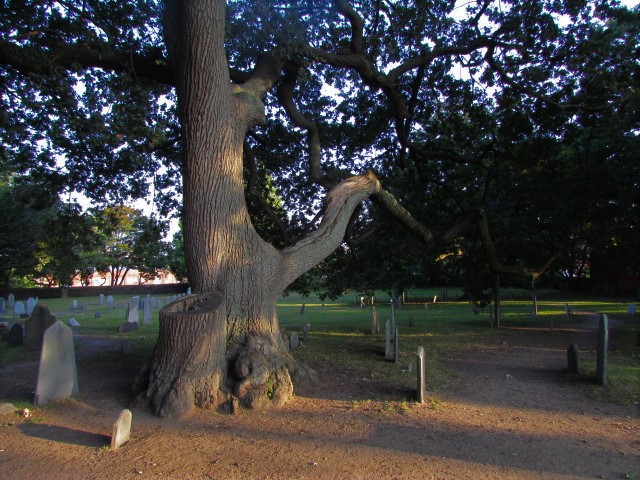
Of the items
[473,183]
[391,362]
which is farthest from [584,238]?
[391,362]

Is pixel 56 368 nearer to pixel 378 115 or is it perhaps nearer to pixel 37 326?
pixel 37 326

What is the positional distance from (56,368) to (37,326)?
580 centimetres

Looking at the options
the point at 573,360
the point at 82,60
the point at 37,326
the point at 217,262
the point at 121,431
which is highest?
the point at 82,60

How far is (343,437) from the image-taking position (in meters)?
5.32

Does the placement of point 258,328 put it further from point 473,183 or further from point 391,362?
point 473,183

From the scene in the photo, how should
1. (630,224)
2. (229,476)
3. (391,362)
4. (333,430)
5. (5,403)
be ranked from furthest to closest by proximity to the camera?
(630,224) → (391,362) → (5,403) → (333,430) → (229,476)

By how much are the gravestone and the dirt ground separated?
12.9 feet

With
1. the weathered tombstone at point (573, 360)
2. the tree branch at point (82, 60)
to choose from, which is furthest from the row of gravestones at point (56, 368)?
the weathered tombstone at point (573, 360)

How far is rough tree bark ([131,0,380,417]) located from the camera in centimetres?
634

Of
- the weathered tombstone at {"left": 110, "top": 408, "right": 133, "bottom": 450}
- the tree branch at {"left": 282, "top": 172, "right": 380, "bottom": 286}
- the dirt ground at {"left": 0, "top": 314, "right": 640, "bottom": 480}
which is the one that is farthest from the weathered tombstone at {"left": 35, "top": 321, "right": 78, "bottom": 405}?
the tree branch at {"left": 282, "top": 172, "right": 380, "bottom": 286}

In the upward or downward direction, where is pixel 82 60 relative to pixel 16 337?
upward

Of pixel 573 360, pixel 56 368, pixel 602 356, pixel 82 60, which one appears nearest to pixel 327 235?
pixel 56 368

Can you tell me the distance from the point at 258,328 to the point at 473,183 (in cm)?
1201

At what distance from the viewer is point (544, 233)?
14.9 m
